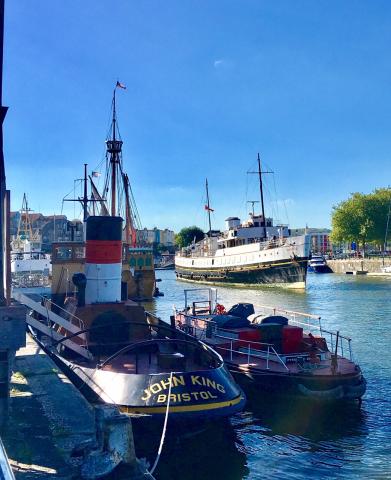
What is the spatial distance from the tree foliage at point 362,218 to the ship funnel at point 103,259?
87302 millimetres

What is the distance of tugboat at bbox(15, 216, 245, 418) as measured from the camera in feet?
38.2

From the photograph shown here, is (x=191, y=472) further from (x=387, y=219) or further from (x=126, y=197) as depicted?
(x=387, y=219)

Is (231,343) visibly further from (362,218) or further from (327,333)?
(362,218)

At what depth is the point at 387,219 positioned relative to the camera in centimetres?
9669

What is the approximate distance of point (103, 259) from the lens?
1744 centimetres

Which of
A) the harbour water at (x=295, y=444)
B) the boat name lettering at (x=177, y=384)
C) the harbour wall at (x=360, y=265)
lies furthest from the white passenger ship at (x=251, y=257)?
the boat name lettering at (x=177, y=384)

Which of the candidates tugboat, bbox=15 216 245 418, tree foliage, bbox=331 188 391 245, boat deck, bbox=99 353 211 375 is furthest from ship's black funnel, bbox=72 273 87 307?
tree foliage, bbox=331 188 391 245

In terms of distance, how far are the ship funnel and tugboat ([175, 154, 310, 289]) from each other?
44.3 m

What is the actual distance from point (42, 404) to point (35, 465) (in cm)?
287

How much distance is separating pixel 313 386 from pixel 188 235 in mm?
141380

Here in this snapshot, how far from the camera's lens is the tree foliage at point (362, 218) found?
321 ft

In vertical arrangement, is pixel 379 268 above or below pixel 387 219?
below

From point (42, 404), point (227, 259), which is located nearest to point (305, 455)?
point (42, 404)

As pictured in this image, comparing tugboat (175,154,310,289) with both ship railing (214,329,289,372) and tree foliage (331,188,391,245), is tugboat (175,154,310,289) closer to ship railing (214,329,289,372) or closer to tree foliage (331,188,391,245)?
tree foliage (331,188,391,245)
